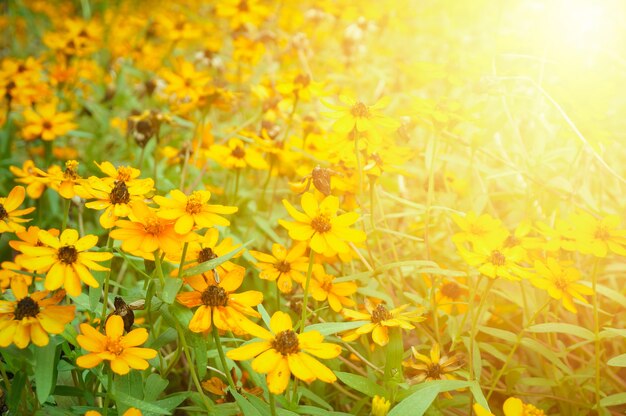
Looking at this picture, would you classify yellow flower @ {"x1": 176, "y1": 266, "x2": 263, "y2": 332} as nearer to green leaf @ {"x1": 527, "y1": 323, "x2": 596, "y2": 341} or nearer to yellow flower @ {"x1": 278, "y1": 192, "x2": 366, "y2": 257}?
yellow flower @ {"x1": 278, "y1": 192, "x2": 366, "y2": 257}

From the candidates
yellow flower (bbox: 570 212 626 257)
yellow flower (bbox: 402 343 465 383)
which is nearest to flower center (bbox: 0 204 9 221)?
yellow flower (bbox: 402 343 465 383)

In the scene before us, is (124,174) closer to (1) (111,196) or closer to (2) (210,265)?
(1) (111,196)

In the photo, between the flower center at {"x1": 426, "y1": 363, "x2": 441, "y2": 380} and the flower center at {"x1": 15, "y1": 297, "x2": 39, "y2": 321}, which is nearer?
the flower center at {"x1": 15, "y1": 297, "x2": 39, "y2": 321}

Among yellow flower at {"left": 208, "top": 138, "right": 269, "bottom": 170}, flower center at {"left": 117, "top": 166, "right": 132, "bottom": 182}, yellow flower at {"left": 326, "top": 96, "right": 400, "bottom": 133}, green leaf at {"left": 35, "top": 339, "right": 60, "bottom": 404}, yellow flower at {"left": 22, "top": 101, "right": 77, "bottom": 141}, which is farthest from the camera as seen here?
yellow flower at {"left": 22, "top": 101, "right": 77, "bottom": 141}

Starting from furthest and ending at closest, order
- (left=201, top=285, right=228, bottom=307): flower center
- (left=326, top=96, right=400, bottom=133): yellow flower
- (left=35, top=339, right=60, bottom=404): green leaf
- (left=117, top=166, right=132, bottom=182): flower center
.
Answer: (left=326, top=96, right=400, bottom=133): yellow flower, (left=117, top=166, right=132, bottom=182): flower center, (left=201, top=285, right=228, bottom=307): flower center, (left=35, top=339, right=60, bottom=404): green leaf

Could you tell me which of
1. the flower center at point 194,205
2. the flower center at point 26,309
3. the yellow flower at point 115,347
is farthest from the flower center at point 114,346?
the flower center at point 194,205

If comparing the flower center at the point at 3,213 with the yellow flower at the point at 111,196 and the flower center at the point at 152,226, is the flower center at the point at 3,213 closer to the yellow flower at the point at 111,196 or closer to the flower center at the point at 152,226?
the yellow flower at the point at 111,196

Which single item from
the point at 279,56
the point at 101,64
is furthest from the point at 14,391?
the point at 101,64
